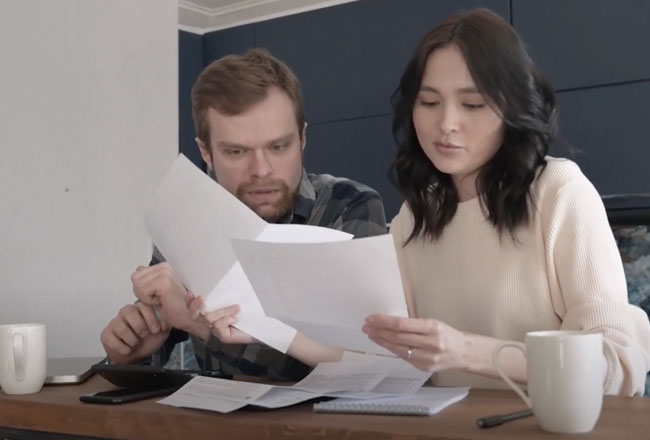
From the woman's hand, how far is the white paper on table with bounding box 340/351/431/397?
18cm

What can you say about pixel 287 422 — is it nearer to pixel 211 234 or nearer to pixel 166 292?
pixel 211 234

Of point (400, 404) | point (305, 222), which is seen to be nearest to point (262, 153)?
point (305, 222)

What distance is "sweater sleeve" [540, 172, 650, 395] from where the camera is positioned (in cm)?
106

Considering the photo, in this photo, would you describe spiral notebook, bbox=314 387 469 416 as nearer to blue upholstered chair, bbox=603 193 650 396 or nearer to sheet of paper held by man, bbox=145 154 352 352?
sheet of paper held by man, bbox=145 154 352 352

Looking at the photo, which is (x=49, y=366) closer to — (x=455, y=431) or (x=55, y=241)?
(x=55, y=241)

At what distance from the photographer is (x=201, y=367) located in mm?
1564

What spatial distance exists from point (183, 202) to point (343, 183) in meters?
0.59

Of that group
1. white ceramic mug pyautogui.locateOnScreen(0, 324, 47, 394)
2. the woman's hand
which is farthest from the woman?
white ceramic mug pyautogui.locateOnScreen(0, 324, 47, 394)

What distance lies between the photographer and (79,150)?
190cm

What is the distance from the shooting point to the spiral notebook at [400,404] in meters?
0.87

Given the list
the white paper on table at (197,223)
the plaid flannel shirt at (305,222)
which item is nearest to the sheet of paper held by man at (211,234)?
the white paper on table at (197,223)

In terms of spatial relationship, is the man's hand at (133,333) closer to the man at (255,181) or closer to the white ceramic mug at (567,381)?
the man at (255,181)

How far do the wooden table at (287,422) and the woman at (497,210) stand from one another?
24 cm

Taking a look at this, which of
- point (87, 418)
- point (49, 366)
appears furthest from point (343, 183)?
point (87, 418)
